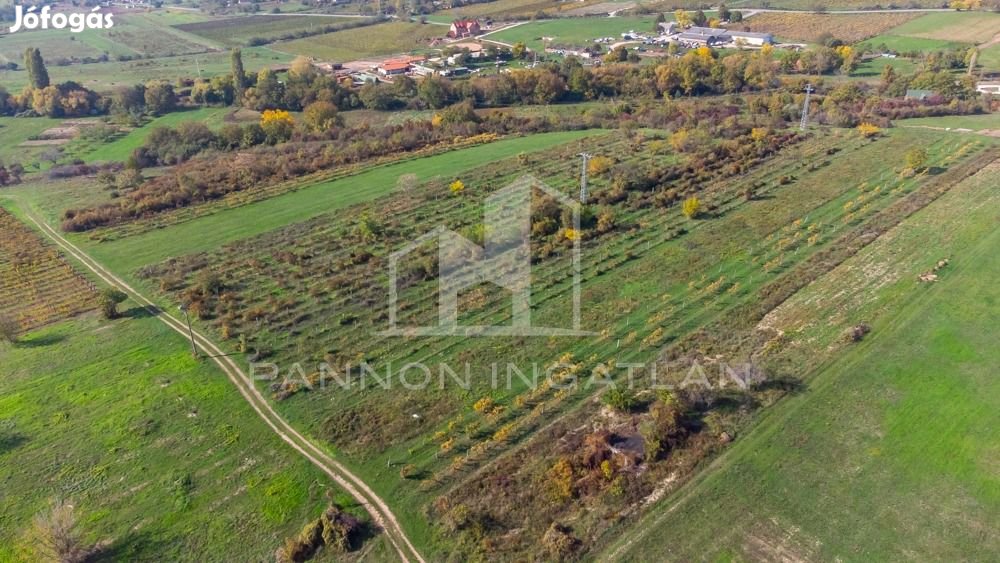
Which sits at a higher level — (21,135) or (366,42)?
(366,42)

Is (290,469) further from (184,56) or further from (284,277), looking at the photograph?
(184,56)

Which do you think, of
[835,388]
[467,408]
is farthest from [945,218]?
[467,408]

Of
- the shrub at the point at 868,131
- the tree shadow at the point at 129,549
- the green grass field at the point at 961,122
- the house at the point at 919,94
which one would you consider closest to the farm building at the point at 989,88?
the house at the point at 919,94

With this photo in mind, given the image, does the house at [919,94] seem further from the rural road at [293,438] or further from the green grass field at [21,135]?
the green grass field at [21,135]

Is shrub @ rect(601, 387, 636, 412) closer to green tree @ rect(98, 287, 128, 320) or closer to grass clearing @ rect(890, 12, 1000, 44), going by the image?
green tree @ rect(98, 287, 128, 320)

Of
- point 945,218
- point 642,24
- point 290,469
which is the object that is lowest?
point 290,469

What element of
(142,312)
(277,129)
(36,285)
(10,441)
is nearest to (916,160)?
(142,312)

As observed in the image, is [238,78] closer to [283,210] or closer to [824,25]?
[283,210]
